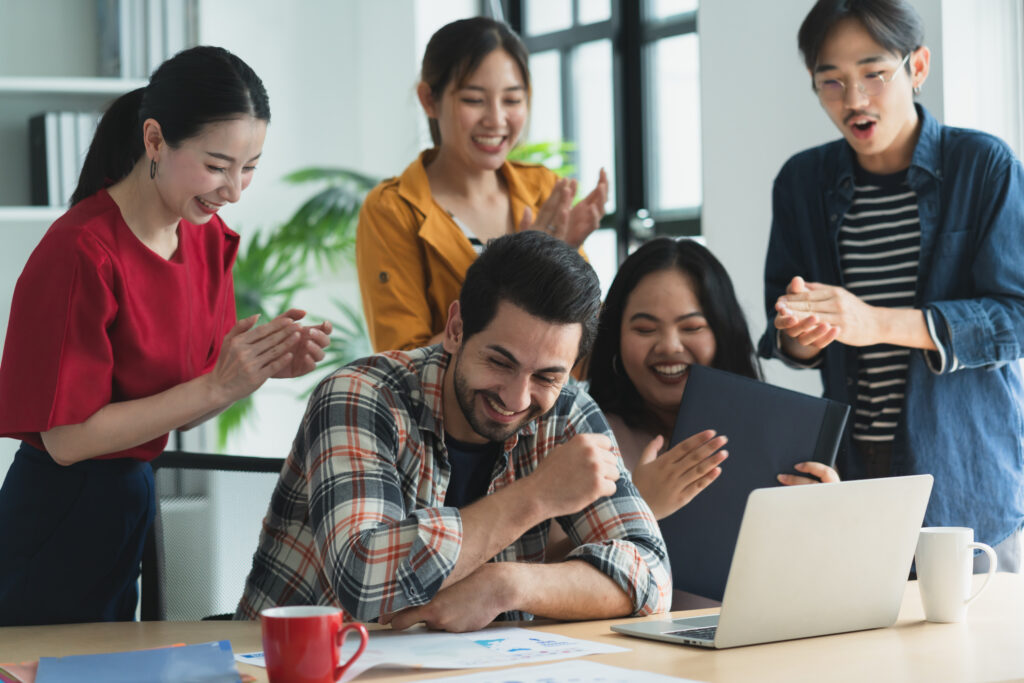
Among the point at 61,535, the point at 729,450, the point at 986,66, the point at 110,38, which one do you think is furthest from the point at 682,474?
the point at 110,38

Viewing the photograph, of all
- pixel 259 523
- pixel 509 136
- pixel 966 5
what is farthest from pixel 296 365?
pixel 966 5

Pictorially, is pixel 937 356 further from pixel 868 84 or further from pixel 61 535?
pixel 61 535

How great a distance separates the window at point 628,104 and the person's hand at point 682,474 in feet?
7.37

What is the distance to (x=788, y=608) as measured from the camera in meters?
1.40

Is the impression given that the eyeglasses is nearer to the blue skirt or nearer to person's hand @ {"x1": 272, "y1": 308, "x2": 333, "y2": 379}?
person's hand @ {"x1": 272, "y1": 308, "x2": 333, "y2": 379}

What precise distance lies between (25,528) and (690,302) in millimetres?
1334

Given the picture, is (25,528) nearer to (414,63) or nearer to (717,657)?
(717,657)

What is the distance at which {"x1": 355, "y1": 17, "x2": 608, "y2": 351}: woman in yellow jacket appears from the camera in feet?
7.57

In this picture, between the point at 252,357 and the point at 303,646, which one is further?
the point at 252,357

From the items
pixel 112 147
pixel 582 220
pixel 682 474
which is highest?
pixel 112 147

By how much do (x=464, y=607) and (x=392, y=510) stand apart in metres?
0.19

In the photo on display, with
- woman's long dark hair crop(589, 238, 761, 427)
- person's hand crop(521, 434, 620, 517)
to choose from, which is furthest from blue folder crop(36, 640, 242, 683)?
woman's long dark hair crop(589, 238, 761, 427)

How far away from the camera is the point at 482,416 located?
5.67 ft

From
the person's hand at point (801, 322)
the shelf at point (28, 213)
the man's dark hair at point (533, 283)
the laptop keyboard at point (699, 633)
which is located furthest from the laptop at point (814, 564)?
the shelf at point (28, 213)
